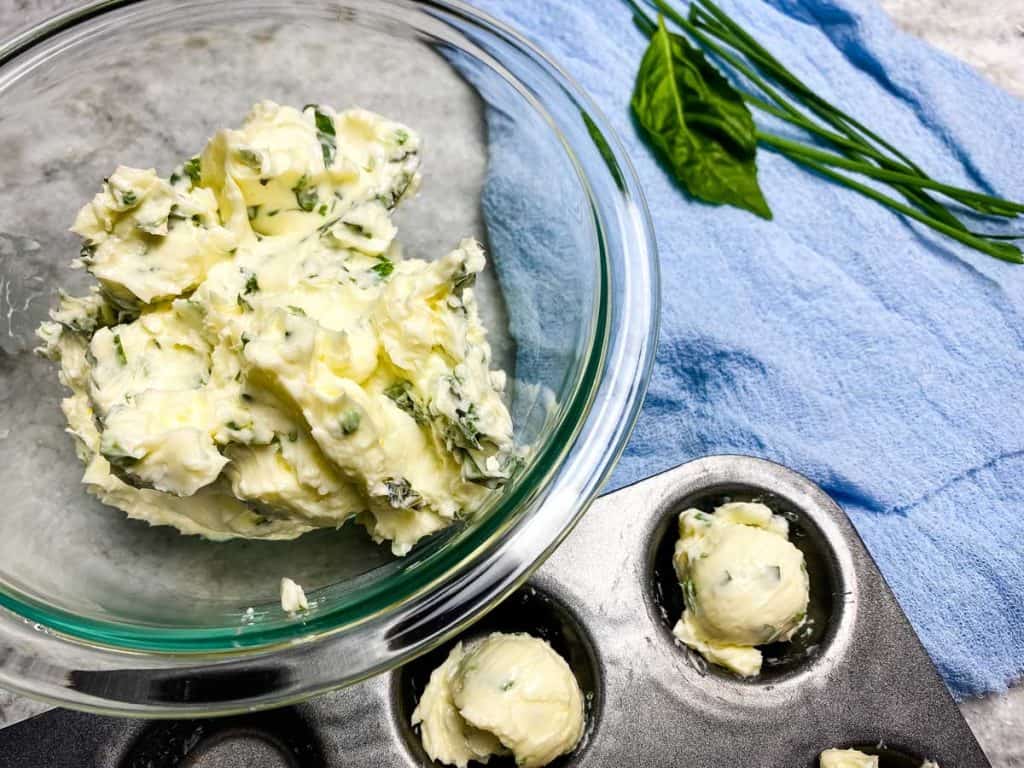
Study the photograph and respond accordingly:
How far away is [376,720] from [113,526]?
1.45 feet

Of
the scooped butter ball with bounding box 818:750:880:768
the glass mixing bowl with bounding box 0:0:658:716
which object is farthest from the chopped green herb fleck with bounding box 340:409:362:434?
the scooped butter ball with bounding box 818:750:880:768

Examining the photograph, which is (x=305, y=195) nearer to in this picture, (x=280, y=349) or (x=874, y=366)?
(x=280, y=349)

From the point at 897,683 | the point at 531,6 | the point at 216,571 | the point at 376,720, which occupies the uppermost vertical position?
the point at 531,6

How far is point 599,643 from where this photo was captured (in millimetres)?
1223

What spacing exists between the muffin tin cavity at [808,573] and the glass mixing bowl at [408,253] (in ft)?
1.07

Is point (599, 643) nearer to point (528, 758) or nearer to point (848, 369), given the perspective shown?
point (528, 758)

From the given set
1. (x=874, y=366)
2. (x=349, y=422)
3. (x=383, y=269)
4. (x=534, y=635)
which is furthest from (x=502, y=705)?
(x=874, y=366)

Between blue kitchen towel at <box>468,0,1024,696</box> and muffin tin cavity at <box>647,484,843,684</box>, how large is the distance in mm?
124

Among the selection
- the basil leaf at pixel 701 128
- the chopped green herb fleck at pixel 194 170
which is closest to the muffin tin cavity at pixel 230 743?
the chopped green herb fleck at pixel 194 170

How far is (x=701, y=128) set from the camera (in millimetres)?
1480

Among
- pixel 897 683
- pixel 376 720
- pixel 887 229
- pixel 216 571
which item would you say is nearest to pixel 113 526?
pixel 216 571

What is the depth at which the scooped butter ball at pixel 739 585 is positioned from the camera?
46.9 inches

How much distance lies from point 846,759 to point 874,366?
62 cm

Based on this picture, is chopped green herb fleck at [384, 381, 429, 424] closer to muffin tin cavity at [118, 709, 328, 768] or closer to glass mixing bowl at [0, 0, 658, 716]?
glass mixing bowl at [0, 0, 658, 716]
